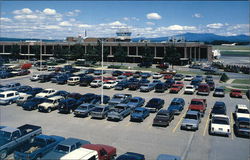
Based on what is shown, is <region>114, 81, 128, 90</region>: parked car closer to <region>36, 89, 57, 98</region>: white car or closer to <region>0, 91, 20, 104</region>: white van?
<region>36, 89, 57, 98</region>: white car

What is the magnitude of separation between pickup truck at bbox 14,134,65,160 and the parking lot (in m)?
3.85

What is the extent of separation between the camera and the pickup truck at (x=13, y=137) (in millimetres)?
17109

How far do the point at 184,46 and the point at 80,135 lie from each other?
68249mm

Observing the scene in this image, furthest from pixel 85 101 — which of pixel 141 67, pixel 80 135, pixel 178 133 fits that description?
pixel 141 67

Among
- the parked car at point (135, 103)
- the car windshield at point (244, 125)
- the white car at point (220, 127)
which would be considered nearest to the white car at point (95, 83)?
the parked car at point (135, 103)

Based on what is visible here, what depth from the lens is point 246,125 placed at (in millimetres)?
22281

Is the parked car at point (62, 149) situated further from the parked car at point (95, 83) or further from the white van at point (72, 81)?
the white van at point (72, 81)

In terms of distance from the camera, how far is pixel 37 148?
17.0 metres

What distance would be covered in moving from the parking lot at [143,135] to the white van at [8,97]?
211cm

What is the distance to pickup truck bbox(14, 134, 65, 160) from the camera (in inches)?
619

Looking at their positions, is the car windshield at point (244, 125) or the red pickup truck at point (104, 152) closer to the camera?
the red pickup truck at point (104, 152)

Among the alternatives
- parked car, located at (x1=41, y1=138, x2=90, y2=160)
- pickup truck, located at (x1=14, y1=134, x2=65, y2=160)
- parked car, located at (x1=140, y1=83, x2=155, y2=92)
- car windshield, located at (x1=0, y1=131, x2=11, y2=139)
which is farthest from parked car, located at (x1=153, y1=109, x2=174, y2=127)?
parked car, located at (x1=140, y1=83, x2=155, y2=92)

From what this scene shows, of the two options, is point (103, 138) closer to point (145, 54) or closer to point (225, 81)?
point (225, 81)

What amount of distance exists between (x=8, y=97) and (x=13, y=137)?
54.5 feet
